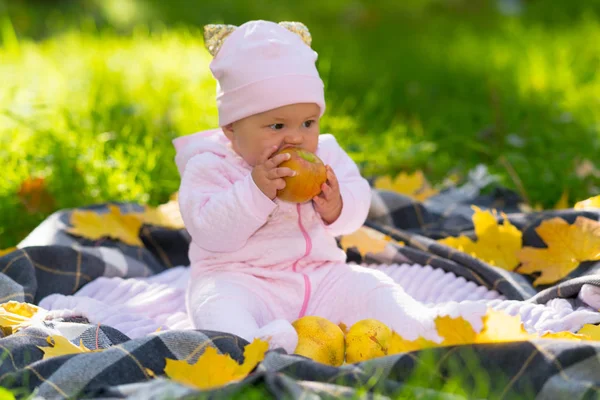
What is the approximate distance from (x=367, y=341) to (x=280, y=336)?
0.26m

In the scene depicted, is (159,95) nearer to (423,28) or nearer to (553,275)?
(553,275)

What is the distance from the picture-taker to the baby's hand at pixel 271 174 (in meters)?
2.50

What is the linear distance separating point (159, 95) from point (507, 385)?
3363 millimetres

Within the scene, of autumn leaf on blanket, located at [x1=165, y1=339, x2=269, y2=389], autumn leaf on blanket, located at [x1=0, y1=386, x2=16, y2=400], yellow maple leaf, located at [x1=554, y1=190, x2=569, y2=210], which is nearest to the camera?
autumn leaf on blanket, located at [x1=0, y1=386, x2=16, y2=400]

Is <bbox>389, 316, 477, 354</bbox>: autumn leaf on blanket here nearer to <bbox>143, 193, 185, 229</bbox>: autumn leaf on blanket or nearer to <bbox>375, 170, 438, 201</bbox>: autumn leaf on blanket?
<bbox>143, 193, 185, 229</bbox>: autumn leaf on blanket

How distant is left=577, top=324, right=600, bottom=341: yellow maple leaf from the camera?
230 cm

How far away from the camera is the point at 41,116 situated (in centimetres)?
437

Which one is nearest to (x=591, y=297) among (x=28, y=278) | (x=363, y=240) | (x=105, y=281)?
(x=363, y=240)

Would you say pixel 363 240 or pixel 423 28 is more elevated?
pixel 423 28

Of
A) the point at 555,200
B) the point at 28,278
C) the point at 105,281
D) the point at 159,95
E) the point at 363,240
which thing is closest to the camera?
the point at 28,278

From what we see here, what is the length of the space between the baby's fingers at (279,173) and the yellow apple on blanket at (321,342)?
0.46 m

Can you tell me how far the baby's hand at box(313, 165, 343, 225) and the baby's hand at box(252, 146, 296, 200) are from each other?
0.21 m

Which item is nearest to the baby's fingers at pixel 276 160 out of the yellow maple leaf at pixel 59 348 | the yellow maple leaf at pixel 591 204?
the yellow maple leaf at pixel 59 348

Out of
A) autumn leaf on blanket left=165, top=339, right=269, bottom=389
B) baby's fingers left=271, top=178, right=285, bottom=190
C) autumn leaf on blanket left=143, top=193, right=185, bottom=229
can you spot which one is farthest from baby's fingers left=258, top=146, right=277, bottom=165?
autumn leaf on blanket left=143, top=193, right=185, bottom=229
